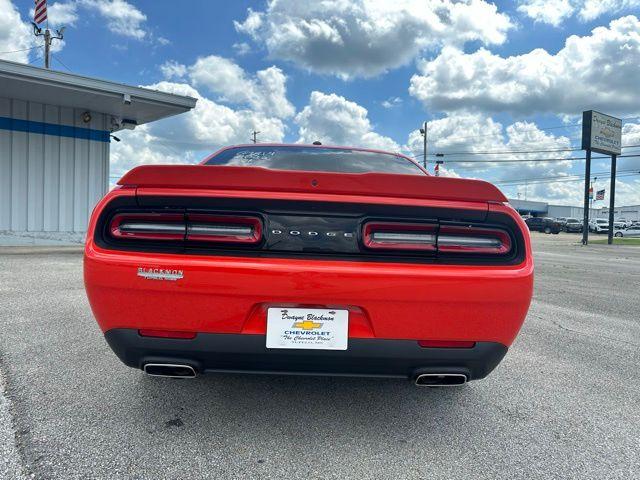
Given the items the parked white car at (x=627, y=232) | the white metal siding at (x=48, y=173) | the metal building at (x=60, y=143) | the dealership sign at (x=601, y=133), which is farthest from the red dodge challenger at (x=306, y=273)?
the parked white car at (x=627, y=232)

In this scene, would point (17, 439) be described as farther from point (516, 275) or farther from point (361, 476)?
point (516, 275)

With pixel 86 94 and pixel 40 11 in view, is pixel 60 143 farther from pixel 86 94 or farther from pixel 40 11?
pixel 40 11

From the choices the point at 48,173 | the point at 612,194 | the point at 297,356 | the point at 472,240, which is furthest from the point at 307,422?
the point at 612,194

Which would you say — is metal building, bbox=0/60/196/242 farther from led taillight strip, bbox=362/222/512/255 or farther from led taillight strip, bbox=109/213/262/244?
led taillight strip, bbox=362/222/512/255

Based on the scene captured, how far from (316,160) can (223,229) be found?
1.37 metres

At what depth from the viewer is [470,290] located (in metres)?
1.80

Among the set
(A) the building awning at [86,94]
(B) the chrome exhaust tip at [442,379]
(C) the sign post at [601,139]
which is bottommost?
(B) the chrome exhaust tip at [442,379]

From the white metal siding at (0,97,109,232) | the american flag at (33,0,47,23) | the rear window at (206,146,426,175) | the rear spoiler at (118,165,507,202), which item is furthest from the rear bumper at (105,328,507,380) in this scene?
the american flag at (33,0,47,23)

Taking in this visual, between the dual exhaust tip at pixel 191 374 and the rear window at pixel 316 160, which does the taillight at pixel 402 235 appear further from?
the rear window at pixel 316 160

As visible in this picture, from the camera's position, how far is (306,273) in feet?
5.78

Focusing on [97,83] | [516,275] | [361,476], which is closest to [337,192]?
[516,275]

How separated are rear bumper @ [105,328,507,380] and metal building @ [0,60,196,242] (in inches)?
422

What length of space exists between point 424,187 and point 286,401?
135 cm

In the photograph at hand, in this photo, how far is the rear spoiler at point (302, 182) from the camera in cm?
186
